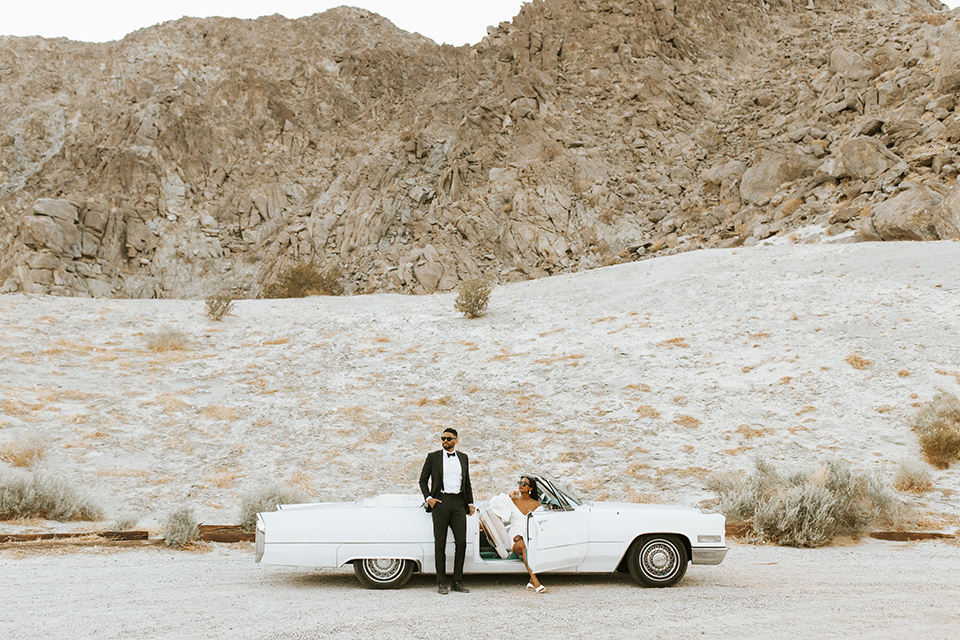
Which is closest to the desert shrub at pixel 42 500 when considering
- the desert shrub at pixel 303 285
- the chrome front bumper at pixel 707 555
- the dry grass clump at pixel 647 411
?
the chrome front bumper at pixel 707 555

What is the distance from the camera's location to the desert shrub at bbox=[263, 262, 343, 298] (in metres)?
37.3

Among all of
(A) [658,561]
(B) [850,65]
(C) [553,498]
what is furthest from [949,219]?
(C) [553,498]

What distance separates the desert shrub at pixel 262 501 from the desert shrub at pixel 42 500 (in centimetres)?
207

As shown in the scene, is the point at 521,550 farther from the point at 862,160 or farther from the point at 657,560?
the point at 862,160

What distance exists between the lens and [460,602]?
21.2 ft

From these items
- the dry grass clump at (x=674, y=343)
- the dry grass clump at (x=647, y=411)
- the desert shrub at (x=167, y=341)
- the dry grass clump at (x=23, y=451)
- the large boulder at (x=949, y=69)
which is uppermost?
the large boulder at (x=949, y=69)

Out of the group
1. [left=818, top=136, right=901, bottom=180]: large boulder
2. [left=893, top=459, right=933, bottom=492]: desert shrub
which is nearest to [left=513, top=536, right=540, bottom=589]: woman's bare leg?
[left=893, top=459, right=933, bottom=492]: desert shrub

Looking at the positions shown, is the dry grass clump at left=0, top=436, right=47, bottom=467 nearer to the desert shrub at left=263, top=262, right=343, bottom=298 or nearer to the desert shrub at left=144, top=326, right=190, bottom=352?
the desert shrub at left=144, top=326, right=190, bottom=352

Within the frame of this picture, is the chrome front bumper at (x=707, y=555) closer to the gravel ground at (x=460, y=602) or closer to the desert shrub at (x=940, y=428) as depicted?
the gravel ground at (x=460, y=602)

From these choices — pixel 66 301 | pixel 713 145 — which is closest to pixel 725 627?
pixel 66 301

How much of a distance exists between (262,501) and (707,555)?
18.8 ft

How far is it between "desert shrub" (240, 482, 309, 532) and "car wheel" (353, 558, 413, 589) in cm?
319

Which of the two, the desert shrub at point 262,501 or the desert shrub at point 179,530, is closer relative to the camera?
the desert shrub at point 179,530

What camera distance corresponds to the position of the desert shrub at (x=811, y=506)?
31.6 ft
